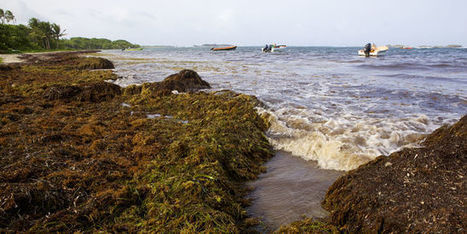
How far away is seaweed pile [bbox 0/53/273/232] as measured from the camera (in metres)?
2.44

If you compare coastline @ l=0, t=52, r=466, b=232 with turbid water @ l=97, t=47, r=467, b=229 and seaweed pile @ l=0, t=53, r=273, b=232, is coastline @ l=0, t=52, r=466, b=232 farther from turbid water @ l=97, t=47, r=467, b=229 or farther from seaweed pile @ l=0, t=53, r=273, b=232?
turbid water @ l=97, t=47, r=467, b=229

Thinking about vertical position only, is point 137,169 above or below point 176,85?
below

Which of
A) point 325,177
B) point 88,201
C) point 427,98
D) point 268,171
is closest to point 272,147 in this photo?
point 268,171

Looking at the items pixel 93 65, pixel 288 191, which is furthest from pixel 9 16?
pixel 288 191

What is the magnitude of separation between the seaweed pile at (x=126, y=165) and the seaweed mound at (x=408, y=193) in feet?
3.80

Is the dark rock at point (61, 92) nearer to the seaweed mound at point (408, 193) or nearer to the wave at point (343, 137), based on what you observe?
the wave at point (343, 137)

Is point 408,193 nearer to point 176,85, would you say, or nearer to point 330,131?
point 330,131

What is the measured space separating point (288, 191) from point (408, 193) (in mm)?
1477

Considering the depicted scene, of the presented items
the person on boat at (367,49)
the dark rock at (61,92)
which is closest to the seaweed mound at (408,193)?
the dark rock at (61,92)

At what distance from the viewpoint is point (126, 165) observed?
366 centimetres

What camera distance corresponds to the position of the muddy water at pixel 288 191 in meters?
2.94

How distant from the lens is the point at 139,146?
4.36m

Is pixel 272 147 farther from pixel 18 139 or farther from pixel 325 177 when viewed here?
pixel 18 139

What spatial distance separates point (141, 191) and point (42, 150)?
2130 mm
